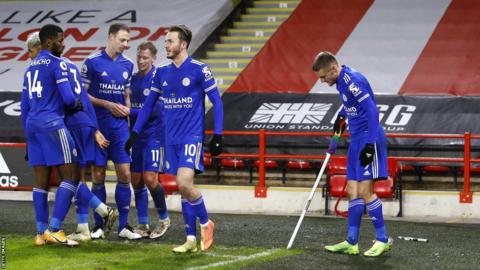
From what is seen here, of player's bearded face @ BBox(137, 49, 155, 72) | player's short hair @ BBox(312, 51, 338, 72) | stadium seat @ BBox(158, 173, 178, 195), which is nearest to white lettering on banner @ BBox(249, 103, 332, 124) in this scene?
stadium seat @ BBox(158, 173, 178, 195)

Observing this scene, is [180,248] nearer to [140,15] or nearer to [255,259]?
[255,259]

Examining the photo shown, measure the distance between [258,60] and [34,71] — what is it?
962 cm

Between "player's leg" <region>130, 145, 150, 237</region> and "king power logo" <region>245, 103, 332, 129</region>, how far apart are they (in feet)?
20.7

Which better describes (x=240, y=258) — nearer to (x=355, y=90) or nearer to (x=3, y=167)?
(x=355, y=90)

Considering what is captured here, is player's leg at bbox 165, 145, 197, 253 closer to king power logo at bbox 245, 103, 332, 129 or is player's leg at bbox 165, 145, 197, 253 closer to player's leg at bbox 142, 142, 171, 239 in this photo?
player's leg at bbox 142, 142, 171, 239

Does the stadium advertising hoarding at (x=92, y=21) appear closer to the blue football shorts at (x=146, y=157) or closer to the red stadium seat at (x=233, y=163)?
the red stadium seat at (x=233, y=163)

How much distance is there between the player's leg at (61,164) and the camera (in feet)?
28.5

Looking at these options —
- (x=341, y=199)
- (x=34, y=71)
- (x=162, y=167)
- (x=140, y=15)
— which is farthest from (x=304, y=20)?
(x=34, y=71)

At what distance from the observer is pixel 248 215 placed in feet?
43.4

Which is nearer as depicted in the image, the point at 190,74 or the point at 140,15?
the point at 190,74

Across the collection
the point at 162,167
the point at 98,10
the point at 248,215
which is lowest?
the point at 248,215

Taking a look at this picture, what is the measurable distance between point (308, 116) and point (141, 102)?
649 centimetres

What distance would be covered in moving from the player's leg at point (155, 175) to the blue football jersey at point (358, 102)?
2187 millimetres

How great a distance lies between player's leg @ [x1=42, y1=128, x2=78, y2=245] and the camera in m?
8.68
